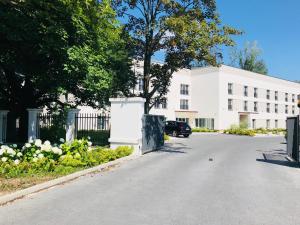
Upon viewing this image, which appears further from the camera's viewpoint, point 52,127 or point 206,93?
point 206,93

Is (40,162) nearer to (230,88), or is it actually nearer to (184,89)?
(184,89)

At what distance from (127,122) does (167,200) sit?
988 centimetres

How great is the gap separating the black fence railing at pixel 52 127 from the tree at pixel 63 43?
77.4 inches

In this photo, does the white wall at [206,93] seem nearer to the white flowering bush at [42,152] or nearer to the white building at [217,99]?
the white building at [217,99]

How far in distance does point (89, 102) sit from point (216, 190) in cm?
1333

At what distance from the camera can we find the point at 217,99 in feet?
185

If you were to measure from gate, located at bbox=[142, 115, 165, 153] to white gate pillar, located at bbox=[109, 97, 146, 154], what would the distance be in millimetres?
603

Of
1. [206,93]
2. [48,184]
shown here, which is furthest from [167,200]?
[206,93]

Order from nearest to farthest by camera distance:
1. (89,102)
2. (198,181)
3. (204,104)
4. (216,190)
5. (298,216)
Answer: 1. (298,216)
2. (216,190)
3. (198,181)
4. (89,102)
5. (204,104)

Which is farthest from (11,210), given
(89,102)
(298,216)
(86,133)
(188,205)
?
(86,133)

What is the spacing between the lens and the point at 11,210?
7277mm

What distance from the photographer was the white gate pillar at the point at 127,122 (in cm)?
1772

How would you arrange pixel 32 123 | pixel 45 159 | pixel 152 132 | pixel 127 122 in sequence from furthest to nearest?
pixel 152 132
pixel 32 123
pixel 127 122
pixel 45 159

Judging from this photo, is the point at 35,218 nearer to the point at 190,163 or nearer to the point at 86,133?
the point at 190,163
